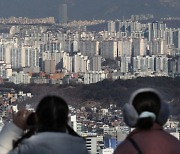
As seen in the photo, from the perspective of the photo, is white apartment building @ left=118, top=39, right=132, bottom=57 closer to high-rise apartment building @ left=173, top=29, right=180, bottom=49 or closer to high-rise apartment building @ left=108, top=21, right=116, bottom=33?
high-rise apartment building @ left=173, top=29, right=180, bottom=49

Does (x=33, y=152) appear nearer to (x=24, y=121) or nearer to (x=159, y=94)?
(x=24, y=121)

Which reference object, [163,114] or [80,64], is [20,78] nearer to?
[80,64]

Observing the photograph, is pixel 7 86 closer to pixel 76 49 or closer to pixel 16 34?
pixel 76 49

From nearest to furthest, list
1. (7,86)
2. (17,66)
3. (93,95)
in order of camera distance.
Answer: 1. (93,95)
2. (7,86)
3. (17,66)

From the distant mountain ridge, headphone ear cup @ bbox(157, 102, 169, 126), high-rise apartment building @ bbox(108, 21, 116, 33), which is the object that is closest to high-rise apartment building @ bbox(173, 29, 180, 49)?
high-rise apartment building @ bbox(108, 21, 116, 33)

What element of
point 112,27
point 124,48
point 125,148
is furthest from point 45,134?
point 112,27

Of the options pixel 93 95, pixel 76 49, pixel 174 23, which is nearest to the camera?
pixel 93 95

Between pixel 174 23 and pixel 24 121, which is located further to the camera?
pixel 174 23

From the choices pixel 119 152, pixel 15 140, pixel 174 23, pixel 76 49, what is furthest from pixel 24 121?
pixel 174 23
